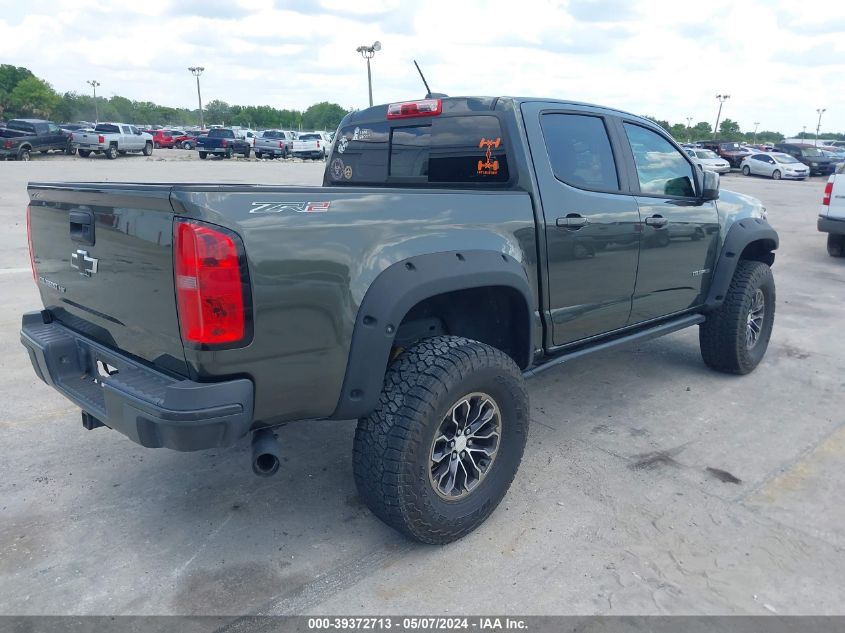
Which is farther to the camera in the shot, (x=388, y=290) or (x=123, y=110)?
(x=123, y=110)

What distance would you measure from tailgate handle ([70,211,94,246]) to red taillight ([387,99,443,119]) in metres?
1.86

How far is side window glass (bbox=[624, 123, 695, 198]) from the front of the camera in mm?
4273

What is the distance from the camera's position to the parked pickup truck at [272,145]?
3781 centimetres

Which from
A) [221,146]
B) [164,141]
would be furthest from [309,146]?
[164,141]

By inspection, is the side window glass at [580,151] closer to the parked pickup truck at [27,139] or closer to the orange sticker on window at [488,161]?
the orange sticker on window at [488,161]

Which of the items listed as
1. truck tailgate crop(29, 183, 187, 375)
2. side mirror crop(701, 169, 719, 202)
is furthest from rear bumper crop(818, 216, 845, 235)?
truck tailgate crop(29, 183, 187, 375)

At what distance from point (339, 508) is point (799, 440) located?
8.95 feet

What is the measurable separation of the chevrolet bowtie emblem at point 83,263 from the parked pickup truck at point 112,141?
32709 mm

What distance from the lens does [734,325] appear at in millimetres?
4953

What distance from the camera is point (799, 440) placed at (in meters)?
4.11

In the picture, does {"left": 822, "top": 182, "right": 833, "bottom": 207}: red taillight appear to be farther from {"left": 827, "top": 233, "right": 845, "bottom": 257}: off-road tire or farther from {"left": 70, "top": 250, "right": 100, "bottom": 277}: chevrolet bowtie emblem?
{"left": 70, "top": 250, "right": 100, "bottom": 277}: chevrolet bowtie emblem

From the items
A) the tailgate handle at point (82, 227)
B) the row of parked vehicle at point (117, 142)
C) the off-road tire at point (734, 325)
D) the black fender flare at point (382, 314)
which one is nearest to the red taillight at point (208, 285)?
the black fender flare at point (382, 314)

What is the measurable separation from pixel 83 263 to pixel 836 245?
11.1 meters

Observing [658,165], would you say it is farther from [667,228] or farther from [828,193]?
[828,193]
